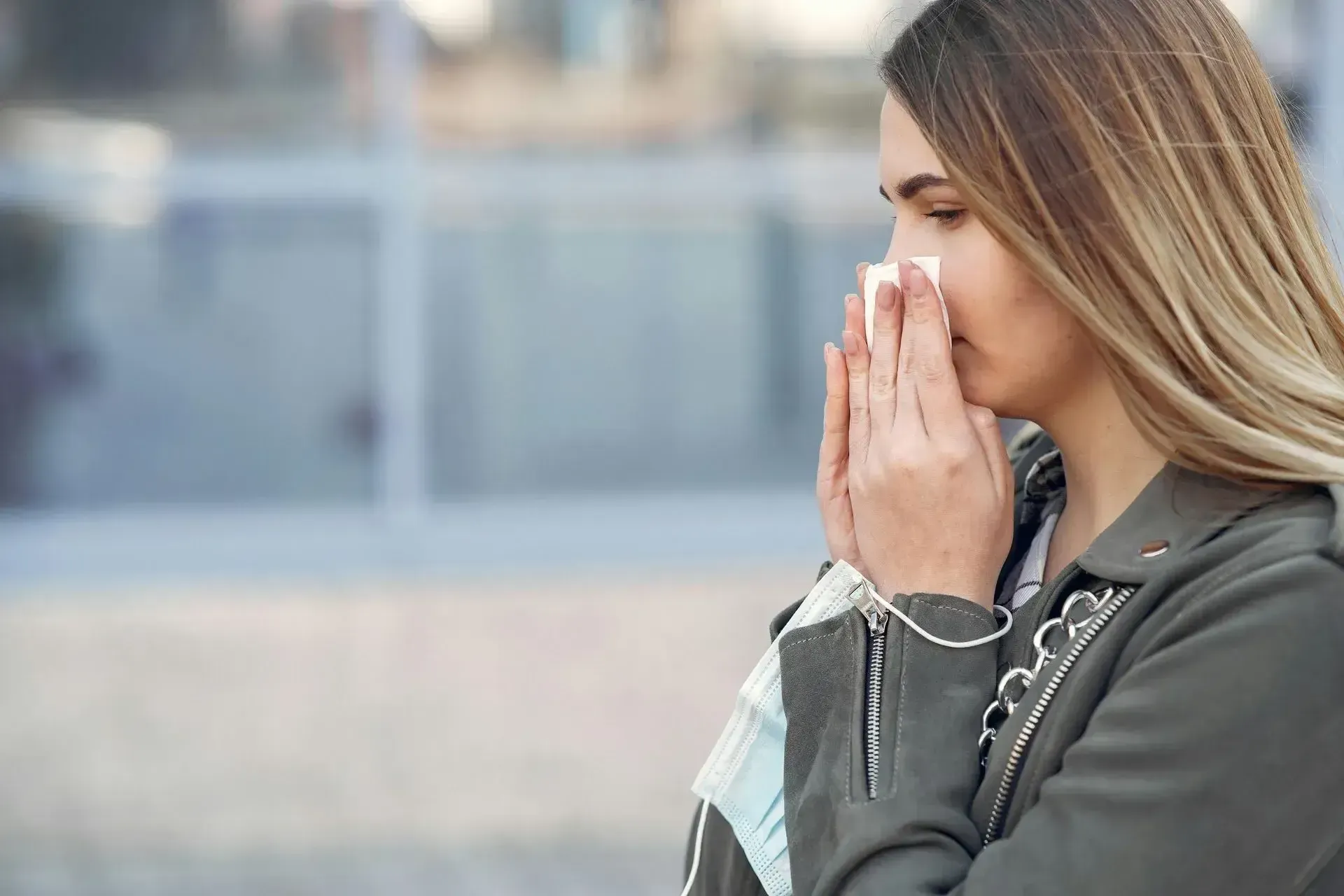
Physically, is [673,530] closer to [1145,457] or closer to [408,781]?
[408,781]

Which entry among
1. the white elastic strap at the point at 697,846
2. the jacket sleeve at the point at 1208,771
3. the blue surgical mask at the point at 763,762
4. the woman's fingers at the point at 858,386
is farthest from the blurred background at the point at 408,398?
the jacket sleeve at the point at 1208,771

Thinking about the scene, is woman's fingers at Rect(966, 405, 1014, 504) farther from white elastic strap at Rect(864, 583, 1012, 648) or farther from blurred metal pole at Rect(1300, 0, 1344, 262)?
blurred metal pole at Rect(1300, 0, 1344, 262)

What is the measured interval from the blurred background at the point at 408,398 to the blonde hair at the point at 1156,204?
3.54m

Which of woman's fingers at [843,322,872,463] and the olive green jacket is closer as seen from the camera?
the olive green jacket

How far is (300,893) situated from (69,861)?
81 cm

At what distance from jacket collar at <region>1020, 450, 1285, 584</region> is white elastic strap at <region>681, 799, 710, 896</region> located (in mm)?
563

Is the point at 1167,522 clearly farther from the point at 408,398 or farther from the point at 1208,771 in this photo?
the point at 408,398

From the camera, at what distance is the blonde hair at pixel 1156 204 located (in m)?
1.56

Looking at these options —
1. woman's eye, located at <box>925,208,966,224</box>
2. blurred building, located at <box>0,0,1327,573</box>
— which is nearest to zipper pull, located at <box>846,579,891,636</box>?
woman's eye, located at <box>925,208,966,224</box>

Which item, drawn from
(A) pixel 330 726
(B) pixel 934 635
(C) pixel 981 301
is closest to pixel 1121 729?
(B) pixel 934 635

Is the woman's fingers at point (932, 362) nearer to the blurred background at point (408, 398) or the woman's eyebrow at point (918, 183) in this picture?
the woman's eyebrow at point (918, 183)

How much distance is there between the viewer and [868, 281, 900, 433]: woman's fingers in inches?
68.6

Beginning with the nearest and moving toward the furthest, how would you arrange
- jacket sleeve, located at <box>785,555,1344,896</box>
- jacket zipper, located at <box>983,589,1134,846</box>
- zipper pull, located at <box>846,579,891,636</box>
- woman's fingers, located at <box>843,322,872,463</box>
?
jacket sleeve, located at <box>785,555,1344,896</box>
jacket zipper, located at <box>983,589,1134,846</box>
zipper pull, located at <box>846,579,891,636</box>
woman's fingers, located at <box>843,322,872,463</box>

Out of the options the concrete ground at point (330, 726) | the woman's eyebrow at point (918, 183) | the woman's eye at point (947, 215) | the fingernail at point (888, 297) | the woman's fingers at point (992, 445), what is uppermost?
the woman's eyebrow at point (918, 183)
